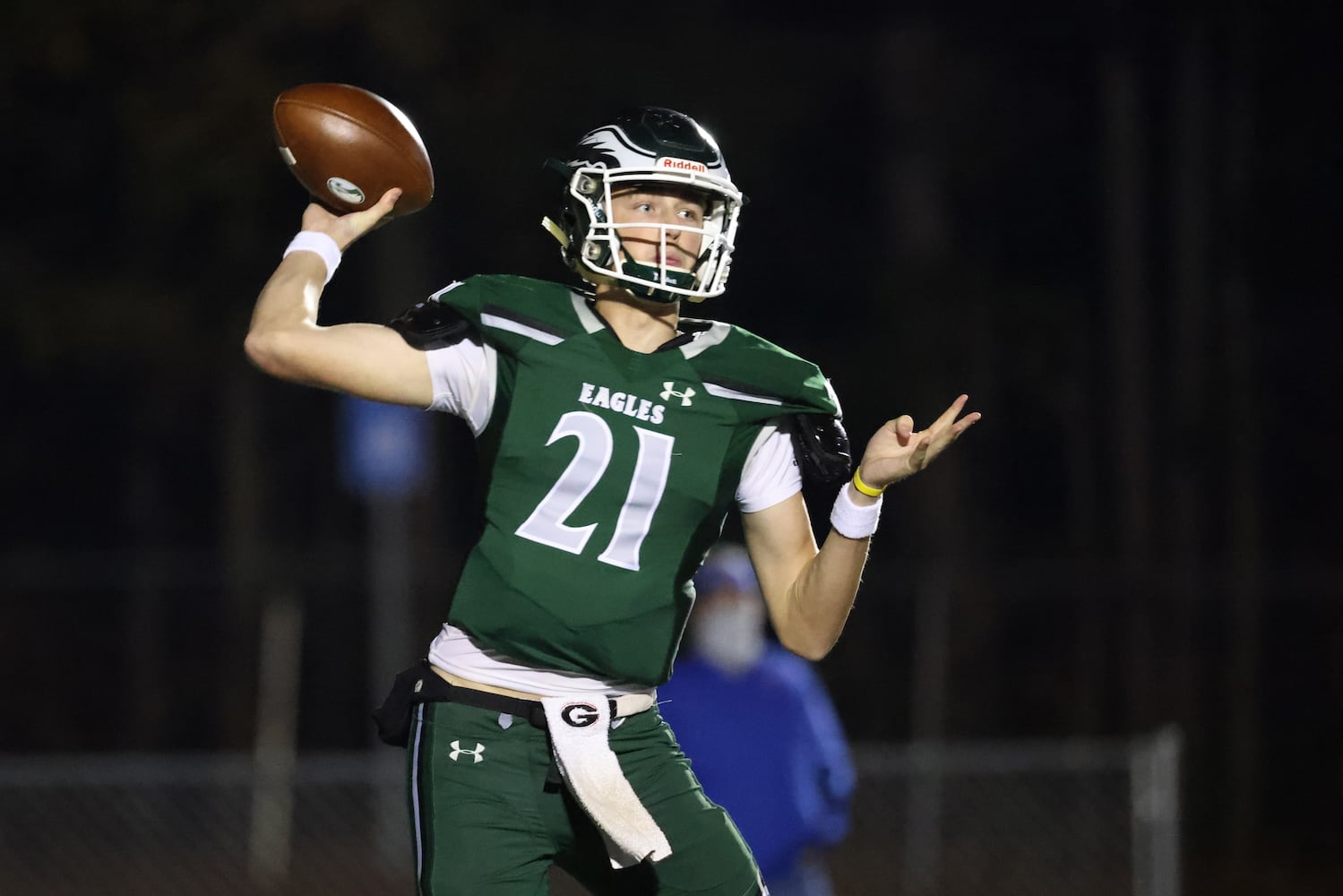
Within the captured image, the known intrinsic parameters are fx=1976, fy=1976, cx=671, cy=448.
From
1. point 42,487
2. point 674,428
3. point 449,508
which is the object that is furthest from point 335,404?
point 674,428

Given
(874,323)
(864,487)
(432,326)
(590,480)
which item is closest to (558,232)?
(432,326)

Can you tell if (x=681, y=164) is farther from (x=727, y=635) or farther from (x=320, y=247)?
(x=727, y=635)

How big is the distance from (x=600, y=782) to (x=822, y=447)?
0.86 meters

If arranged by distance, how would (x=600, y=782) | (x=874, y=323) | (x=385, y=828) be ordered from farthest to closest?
(x=874, y=323) < (x=385, y=828) < (x=600, y=782)

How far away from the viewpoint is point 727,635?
691 cm

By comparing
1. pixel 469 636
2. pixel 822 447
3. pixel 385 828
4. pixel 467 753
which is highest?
pixel 822 447

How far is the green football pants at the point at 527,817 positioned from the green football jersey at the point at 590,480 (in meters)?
0.16

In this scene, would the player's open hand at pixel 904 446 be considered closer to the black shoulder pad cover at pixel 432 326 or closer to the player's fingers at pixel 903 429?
the player's fingers at pixel 903 429

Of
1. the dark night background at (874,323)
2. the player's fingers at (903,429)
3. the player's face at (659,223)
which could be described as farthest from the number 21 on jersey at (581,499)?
the dark night background at (874,323)

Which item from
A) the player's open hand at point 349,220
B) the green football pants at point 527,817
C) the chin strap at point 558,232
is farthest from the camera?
the chin strap at point 558,232

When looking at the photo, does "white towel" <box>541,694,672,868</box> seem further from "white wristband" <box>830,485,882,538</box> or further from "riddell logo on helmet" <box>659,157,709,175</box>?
"riddell logo on helmet" <box>659,157,709,175</box>

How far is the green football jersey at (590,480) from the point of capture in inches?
156

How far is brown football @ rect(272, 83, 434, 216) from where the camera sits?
425cm

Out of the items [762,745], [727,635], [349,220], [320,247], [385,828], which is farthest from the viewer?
[385,828]
